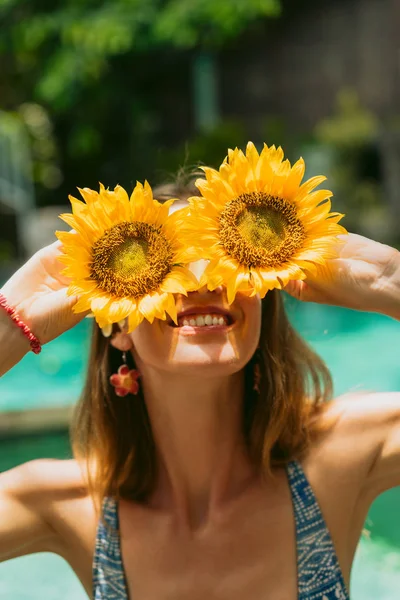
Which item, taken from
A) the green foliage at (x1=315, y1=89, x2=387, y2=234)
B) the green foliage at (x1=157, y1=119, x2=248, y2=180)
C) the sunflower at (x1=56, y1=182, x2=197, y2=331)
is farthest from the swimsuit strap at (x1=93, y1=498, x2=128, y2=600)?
the green foliage at (x1=315, y1=89, x2=387, y2=234)

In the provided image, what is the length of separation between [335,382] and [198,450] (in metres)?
6.57

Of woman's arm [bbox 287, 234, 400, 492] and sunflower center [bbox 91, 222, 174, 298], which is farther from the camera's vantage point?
woman's arm [bbox 287, 234, 400, 492]

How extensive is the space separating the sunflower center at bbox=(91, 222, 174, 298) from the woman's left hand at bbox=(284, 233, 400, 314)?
37 cm

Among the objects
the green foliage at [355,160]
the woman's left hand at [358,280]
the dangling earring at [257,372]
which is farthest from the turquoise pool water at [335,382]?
the green foliage at [355,160]

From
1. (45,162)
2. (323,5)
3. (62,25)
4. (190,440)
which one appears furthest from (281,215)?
(323,5)

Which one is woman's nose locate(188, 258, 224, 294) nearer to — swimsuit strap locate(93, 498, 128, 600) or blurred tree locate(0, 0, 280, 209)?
swimsuit strap locate(93, 498, 128, 600)

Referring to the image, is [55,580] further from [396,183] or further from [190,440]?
[396,183]

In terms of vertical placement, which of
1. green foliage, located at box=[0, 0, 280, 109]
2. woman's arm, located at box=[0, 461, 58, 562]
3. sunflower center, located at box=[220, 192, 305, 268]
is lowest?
woman's arm, located at box=[0, 461, 58, 562]

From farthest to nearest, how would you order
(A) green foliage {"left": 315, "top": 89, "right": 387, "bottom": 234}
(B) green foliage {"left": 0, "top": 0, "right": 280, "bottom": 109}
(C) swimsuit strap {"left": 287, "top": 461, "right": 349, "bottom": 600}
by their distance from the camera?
(A) green foliage {"left": 315, "top": 89, "right": 387, "bottom": 234} < (B) green foliage {"left": 0, "top": 0, "right": 280, "bottom": 109} < (C) swimsuit strap {"left": 287, "top": 461, "right": 349, "bottom": 600}

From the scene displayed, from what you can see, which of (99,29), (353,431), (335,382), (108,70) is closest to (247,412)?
(353,431)

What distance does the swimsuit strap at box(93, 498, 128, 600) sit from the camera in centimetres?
224

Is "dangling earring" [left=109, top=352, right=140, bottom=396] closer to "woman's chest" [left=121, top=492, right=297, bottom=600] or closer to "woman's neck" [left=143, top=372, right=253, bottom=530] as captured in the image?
"woman's neck" [left=143, top=372, right=253, bottom=530]

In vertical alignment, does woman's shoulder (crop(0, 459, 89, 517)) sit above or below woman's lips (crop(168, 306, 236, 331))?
below

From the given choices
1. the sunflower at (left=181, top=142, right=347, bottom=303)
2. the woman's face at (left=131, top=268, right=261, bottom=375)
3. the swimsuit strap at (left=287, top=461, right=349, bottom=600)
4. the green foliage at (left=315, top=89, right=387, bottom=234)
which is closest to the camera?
the sunflower at (left=181, top=142, right=347, bottom=303)
